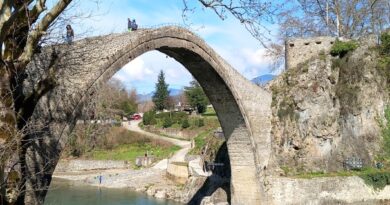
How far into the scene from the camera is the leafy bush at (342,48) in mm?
22141

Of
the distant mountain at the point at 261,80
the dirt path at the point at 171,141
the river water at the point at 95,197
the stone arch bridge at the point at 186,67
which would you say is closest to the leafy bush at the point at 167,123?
the dirt path at the point at 171,141

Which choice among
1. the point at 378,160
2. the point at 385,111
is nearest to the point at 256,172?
the point at 378,160

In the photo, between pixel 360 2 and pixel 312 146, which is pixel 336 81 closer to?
pixel 312 146

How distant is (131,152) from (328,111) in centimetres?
2201

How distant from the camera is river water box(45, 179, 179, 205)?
2533 centimetres

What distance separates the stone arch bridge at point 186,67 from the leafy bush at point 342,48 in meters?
3.93

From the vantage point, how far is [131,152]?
3975 cm

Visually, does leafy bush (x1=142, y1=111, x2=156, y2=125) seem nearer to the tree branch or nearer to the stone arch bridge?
the stone arch bridge

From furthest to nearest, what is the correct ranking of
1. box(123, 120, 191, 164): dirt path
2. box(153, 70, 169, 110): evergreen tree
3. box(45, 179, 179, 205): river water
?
1. box(153, 70, 169, 110): evergreen tree
2. box(123, 120, 191, 164): dirt path
3. box(45, 179, 179, 205): river water

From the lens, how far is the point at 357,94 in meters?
21.4

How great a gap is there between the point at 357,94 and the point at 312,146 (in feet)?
10.5

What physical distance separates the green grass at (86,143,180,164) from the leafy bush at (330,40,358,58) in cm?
1729

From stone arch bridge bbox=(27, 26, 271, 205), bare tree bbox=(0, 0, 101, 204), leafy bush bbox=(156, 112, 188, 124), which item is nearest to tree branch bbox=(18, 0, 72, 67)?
bare tree bbox=(0, 0, 101, 204)

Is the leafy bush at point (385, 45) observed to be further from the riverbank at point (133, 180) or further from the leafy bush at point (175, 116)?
the leafy bush at point (175, 116)
